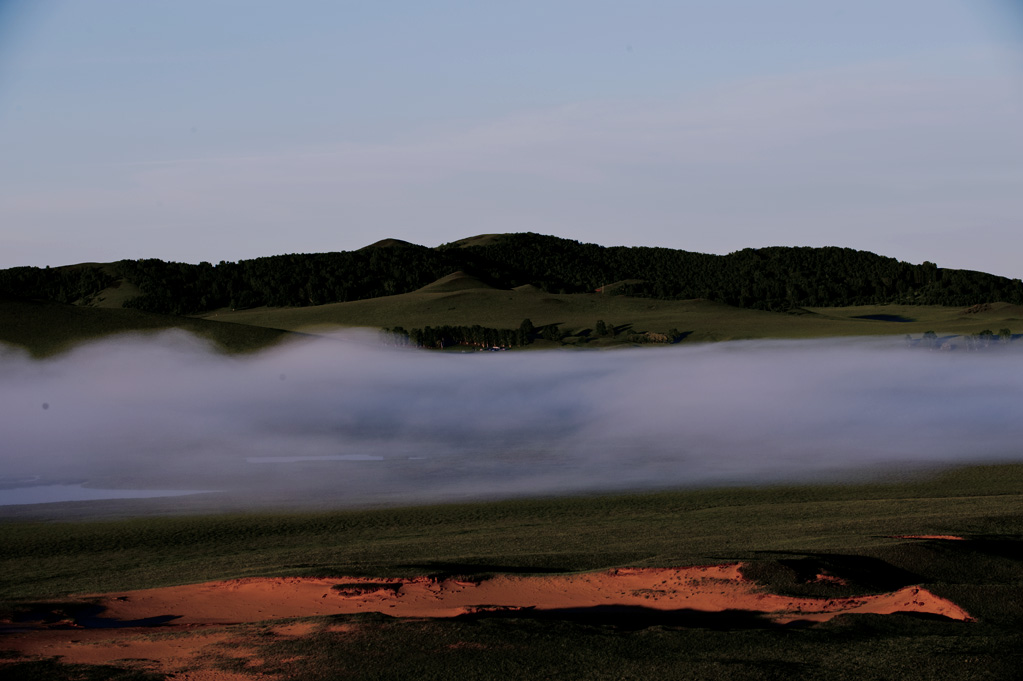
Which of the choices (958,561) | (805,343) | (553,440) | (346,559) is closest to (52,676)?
→ (346,559)

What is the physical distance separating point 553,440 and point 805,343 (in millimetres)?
85087

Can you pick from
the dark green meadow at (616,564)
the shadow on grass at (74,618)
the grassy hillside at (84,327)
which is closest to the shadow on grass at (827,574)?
the dark green meadow at (616,564)

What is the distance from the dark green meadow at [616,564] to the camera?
1401 cm

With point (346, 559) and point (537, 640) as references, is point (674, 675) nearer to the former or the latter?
point (537, 640)

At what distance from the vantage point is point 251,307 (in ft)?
614

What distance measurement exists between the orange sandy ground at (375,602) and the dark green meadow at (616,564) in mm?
457

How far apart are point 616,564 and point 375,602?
506 cm

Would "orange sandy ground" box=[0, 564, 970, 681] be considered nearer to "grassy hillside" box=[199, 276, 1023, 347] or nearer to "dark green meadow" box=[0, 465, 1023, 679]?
"dark green meadow" box=[0, 465, 1023, 679]

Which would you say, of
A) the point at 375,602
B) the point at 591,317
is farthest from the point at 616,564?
the point at 591,317

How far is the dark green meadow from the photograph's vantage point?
14008 millimetres

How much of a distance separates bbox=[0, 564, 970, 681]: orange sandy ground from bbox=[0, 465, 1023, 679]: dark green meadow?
46 cm

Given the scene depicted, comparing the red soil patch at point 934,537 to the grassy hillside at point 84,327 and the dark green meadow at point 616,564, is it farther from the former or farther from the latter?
the grassy hillside at point 84,327

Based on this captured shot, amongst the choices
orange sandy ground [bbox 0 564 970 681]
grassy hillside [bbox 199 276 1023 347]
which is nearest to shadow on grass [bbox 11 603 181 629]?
orange sandy ground [bbox 0 564 970 681]

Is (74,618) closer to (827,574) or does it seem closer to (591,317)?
(827,574)
